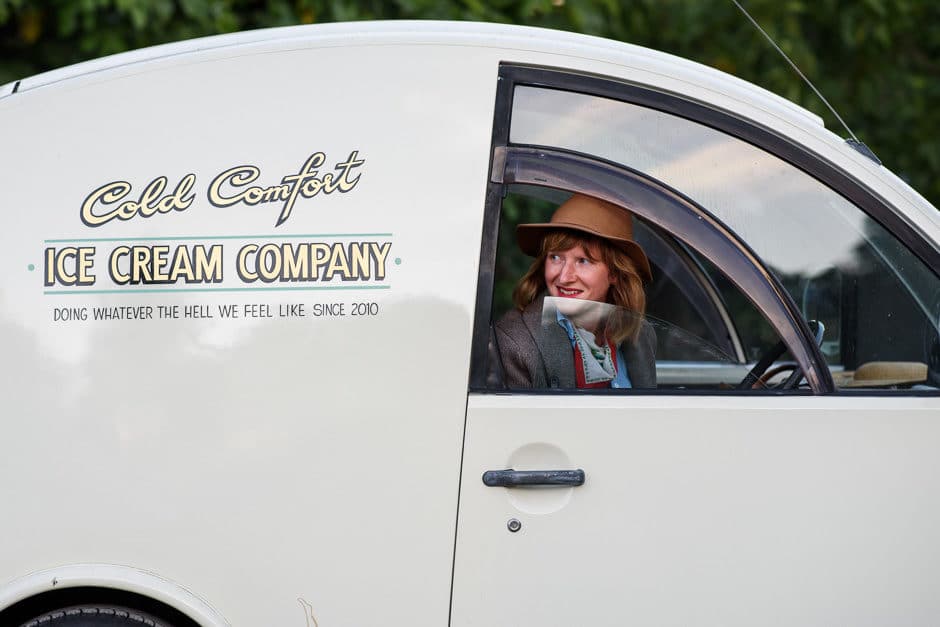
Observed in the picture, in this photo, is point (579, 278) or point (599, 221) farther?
point (579, 278)

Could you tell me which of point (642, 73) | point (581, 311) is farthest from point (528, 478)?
point (642, 73)

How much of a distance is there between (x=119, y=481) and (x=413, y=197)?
0.96 meters

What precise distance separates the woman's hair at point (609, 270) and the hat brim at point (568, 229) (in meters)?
0.02

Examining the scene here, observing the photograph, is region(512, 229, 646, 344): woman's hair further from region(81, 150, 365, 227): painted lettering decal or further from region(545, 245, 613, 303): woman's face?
region(81, 150, 365, 227): painted lettering decal

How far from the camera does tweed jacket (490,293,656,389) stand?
2404 millimetres

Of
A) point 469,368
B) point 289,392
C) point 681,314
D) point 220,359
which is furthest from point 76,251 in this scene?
point 681,314

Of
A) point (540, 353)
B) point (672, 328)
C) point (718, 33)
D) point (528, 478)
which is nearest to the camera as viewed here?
point (528, 478)

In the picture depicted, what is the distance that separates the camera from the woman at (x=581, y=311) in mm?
2469

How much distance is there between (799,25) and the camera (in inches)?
244

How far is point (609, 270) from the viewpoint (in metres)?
2.68

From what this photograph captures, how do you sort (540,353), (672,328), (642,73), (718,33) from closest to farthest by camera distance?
1. (642,73)
2. (540,353)
3. (672,328)
4. (718,33)

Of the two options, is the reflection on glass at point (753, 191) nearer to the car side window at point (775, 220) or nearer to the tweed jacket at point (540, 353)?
the car side window at point (775, 220)

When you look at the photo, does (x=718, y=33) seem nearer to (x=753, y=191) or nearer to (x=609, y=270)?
(x=609, y=270)

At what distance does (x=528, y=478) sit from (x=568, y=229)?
80 centimetres
